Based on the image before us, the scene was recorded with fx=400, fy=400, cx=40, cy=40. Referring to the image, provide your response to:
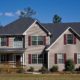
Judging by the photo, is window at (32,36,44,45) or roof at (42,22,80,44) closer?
window at (32,36,44,45)

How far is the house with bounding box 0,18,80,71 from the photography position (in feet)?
198

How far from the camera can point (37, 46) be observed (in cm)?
6153

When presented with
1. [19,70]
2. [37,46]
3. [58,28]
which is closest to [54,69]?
[37,46]

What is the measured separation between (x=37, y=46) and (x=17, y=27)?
15.1 ft

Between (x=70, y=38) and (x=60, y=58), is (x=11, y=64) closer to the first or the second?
(x=60, y=58)

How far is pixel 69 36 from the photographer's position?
198ft

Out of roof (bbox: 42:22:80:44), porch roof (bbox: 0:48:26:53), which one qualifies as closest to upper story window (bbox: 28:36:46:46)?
roof (bbox: 42:22:80:44)

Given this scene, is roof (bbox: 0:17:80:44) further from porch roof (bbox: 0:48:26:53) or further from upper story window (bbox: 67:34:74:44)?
porch roof (bbox: 0:48:26:53)

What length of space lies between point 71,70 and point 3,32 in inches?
475

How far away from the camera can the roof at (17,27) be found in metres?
61.6

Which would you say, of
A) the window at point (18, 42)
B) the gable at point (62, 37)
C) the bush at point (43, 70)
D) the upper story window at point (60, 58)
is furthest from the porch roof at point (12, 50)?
the upper story window at point (60, 58)

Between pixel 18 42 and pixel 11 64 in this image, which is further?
pixel 18 42

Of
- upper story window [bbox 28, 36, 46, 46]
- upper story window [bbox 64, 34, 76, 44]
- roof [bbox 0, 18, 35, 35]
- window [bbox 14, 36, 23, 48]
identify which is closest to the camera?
upper story window [bbox 64, 34, 76, 44]

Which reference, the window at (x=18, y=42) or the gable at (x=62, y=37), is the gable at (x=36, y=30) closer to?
the window at (x=18, y=42)
